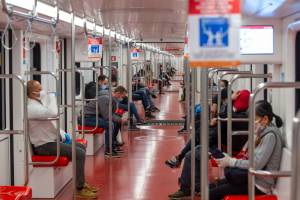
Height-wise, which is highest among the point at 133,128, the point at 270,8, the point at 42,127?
the point at 270,8

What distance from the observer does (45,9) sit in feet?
19.7

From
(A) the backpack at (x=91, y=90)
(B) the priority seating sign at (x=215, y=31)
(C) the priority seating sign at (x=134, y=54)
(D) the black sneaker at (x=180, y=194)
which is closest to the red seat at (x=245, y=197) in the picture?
(D) the black sneaker at (x=180, y=194)

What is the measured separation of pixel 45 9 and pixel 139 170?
3410 millimetres

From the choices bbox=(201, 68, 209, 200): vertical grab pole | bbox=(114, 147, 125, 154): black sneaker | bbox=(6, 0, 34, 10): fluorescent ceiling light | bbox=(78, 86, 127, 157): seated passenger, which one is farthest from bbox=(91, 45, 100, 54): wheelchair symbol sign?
bbox=(201, 68, 209, 200): vertical grab pole

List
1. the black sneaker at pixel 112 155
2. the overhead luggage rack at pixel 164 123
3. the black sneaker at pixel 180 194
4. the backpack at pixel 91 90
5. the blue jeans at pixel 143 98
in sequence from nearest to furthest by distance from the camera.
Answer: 1. the black sneaker at pixel 180 194
2. the black sneaker at pixel 112 155
3. the backpack at pixel 91 90
4. the overhead luggage rack at pixel 164 123
5. the blue jeans at pixel 143 98

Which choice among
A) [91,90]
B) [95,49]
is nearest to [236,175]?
[95,49]

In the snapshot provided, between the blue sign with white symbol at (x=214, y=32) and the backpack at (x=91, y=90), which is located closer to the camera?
the blue sign with white symbol at (x=214, y=32)

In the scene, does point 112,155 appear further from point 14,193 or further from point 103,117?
point 14,193

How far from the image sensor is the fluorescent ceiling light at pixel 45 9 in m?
5.72

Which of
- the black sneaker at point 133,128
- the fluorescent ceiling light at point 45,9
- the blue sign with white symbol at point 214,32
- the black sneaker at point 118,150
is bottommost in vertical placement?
the black sneaker at point 118,150

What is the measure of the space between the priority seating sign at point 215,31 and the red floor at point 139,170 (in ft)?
→ 14.9

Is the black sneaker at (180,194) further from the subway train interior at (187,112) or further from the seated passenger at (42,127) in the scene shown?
the seated passenger at (42,127)

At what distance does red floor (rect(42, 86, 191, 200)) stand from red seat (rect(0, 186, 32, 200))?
182 cm

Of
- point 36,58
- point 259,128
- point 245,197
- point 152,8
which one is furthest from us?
point 36,58
